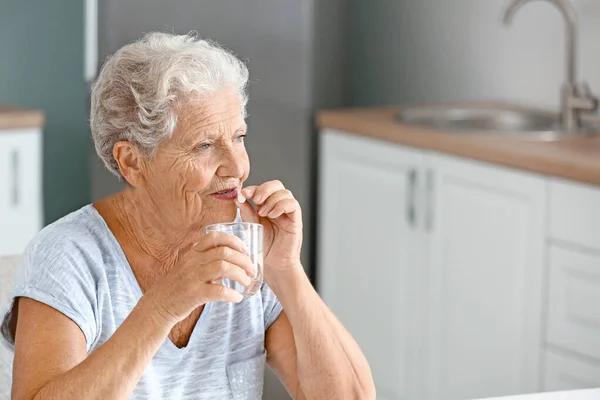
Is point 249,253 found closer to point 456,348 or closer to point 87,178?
point 456,348

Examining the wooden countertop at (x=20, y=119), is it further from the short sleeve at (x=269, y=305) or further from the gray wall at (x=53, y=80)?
the short sleeve at (x=269, y=305)

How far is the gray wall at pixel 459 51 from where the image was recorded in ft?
11.3

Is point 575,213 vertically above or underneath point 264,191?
underneath

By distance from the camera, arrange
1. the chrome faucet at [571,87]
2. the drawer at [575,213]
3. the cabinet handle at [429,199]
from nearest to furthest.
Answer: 1. the drawer at [575,213]
2. the cabinet handle at [429,199]
3. the chrome faucet at [571,87]

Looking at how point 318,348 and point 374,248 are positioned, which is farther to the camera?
point 374,248

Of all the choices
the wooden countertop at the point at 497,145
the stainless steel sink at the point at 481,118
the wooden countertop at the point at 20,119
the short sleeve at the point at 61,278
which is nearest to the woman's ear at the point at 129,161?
the short sleeve at the point at 61,278

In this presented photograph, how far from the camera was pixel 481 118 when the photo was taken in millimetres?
3518

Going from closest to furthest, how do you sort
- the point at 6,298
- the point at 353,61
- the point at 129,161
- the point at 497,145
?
the point at 129,161 < the point at 6,298 < the point at 497,145 < the point at 353,61

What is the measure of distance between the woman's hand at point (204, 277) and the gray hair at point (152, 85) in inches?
10.9

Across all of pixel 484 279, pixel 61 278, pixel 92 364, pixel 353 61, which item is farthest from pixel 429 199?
pixel 92 364

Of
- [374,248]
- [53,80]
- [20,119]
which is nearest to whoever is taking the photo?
[374,248]

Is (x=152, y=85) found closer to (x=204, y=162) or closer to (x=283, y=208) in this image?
(x=204, y=162)

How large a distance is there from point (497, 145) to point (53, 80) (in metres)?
2.40

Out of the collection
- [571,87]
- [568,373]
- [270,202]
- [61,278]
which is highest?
[571,87]
